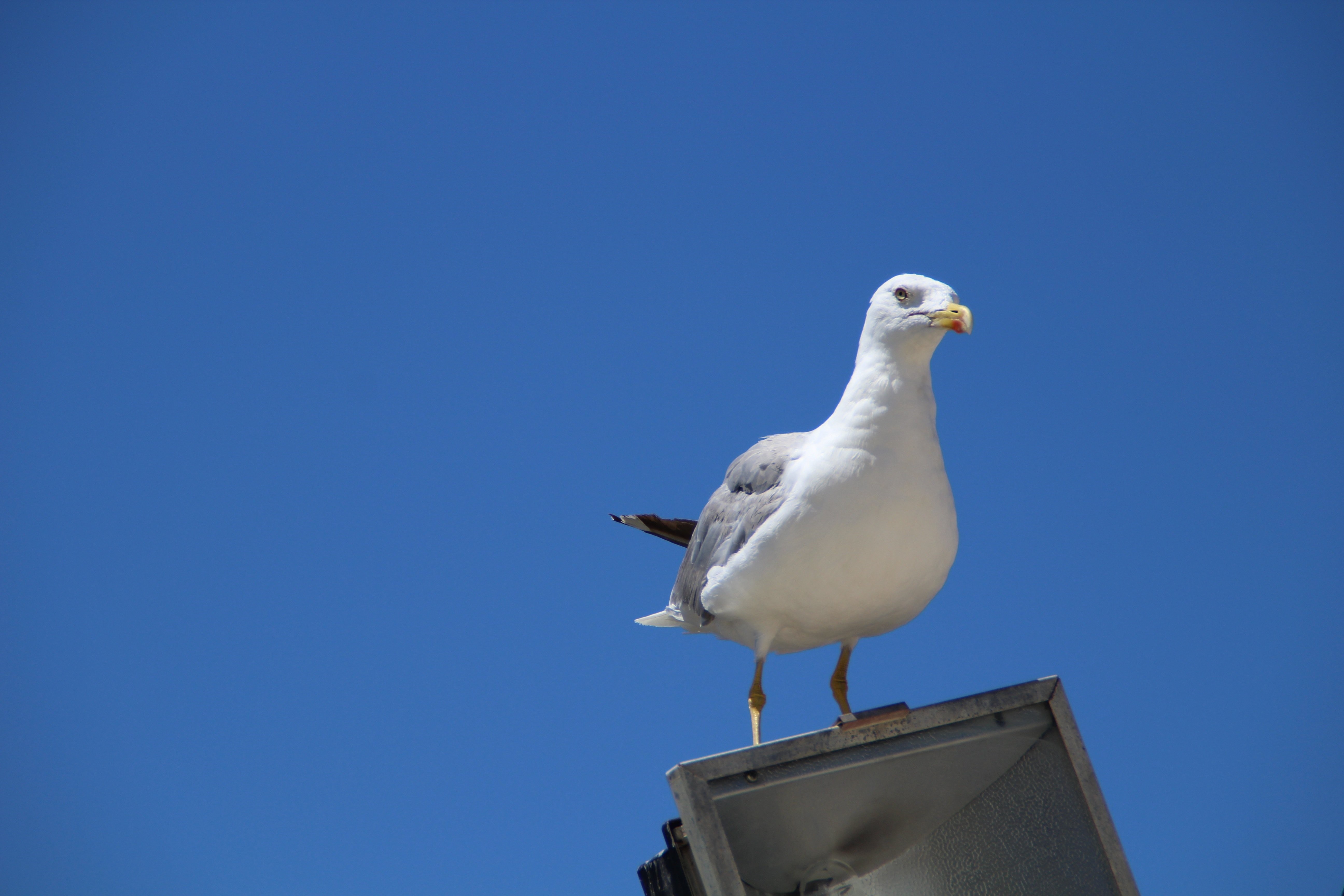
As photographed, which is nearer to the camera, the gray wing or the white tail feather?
the gray wing

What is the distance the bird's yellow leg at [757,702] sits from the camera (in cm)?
383

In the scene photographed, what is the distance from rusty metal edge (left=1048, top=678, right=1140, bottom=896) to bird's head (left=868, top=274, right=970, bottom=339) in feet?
4.20

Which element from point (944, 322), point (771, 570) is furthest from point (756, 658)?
point (944, 322)

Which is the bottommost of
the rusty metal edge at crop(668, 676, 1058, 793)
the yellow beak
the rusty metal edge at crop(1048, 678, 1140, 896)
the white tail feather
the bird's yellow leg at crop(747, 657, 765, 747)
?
the rusty metal edge at crop(1048, 678, 1140, 896)

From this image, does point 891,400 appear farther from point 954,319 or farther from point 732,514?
point 732,514

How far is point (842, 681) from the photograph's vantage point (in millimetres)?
3977

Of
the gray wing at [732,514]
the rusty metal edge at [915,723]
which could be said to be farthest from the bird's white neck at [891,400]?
the rusty metal edge at [915,723]

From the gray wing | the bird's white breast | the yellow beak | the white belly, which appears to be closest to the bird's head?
the yellow beak

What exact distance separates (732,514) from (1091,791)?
1.60 meters

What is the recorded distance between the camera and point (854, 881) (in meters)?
3.04

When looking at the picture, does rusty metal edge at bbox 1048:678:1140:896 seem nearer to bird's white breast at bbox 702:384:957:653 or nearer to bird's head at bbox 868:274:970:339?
bird's white breast at bbox 702:384:957:653

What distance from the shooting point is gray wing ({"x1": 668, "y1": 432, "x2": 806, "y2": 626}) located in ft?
12.3

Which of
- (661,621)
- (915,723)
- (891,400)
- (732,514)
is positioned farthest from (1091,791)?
(661,621)

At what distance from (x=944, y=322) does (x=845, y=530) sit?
29.9 inches
